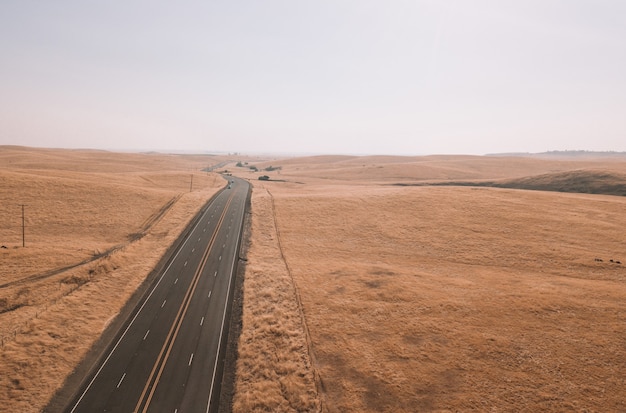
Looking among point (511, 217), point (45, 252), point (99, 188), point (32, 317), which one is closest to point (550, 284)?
point (511, 217)

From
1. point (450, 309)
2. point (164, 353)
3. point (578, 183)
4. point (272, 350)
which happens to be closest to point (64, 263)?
point (164, 353)

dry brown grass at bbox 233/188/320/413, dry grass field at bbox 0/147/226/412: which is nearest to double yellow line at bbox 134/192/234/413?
dry grass field at bbox 0/147/226/412

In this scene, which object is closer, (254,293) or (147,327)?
(147,327)

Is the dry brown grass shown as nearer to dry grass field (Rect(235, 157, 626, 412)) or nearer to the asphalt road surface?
dry grass field (Rect(235, 157, 626, 412))

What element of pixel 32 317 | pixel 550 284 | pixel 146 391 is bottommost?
pixel 146 391

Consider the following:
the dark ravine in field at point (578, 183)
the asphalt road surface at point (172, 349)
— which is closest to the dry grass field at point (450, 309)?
the asphalt road surface at point (172, 349)

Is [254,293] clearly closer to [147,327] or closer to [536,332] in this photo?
[147,327]
